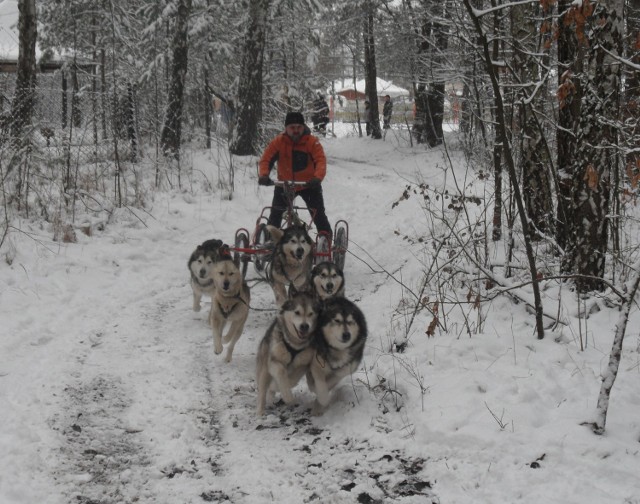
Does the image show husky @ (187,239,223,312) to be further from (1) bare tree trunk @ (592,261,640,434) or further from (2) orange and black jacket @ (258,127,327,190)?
(1) bare tree trunk @ (592,261,640,434)

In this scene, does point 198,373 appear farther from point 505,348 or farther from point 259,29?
point 259,29

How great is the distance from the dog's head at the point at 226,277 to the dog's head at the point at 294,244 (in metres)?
1.03

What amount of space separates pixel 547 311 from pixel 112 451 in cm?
405

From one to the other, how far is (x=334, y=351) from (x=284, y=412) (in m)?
0.68

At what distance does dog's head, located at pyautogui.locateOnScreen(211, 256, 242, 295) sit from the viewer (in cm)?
617

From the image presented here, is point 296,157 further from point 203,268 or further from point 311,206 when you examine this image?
point 203,268

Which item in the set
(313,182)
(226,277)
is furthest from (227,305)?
(313,182)

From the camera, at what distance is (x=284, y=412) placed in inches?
196

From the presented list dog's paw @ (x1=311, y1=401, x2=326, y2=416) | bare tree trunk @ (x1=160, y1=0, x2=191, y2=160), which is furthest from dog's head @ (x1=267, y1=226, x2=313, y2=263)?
bare tree trunk @ (x1=160, y1=0, x2=191, y2=160)

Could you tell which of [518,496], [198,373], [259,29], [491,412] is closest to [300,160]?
[198,373]

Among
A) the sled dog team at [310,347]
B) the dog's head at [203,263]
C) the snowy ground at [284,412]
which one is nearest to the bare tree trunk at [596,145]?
the snowy ground at [284,412]

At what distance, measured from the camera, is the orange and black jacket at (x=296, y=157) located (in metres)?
8.77

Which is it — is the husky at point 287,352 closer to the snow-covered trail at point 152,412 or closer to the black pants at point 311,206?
the snow-covered trail at point 152,412

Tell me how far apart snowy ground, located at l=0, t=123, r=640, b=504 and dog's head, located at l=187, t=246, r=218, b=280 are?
0.55 m
